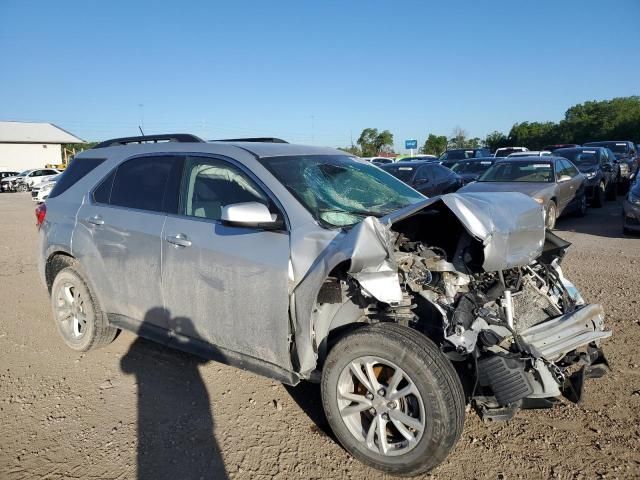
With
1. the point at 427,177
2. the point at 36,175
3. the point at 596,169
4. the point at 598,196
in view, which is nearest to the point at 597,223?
the point at 598,196

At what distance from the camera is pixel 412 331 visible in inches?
102

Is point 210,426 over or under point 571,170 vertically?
under

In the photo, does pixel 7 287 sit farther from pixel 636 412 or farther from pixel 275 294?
pixel 636 412

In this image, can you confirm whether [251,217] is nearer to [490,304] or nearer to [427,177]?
[490,304]

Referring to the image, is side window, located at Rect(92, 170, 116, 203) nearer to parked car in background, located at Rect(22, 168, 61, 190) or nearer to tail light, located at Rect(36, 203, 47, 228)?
tail light, located at Rect(36, 203, 47, 228)

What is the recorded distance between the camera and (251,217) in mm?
2824

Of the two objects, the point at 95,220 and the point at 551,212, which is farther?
the point at 551,212

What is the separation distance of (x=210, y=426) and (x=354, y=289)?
142 centimetres

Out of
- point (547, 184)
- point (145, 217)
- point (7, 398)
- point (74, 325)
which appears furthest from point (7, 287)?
point (547, 184)

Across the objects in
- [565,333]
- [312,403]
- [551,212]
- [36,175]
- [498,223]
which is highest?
[36,175]

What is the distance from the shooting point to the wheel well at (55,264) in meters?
4.27

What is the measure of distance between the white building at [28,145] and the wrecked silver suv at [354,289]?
193 ft

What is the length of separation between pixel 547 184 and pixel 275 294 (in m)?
8.84

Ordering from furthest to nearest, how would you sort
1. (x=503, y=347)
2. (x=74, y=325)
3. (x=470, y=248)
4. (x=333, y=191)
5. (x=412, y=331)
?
(x=74, y=325), (x=333, y=191), (x=470, y=248), (x=503, y=347), (x=412, y=331)
